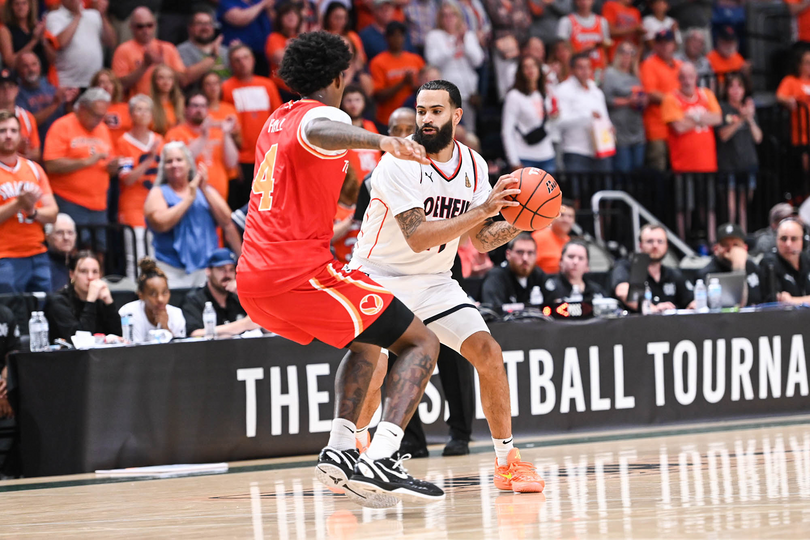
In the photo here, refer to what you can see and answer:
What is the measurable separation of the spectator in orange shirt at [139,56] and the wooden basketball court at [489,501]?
4925mm

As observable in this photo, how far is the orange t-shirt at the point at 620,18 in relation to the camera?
15.0 meters

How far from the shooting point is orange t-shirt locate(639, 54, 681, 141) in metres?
14.1

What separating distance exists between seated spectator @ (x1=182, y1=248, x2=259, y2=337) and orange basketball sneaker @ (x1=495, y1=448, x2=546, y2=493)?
12.3 feet

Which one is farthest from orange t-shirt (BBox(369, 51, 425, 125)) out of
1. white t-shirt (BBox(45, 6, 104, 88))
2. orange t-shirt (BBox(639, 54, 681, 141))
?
white t-shirt (BBox(45, 6, 104, 88))

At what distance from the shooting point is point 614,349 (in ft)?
30.1

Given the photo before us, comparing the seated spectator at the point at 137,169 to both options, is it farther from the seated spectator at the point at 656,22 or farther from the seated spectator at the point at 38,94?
the seated spectator at the point at 656,22

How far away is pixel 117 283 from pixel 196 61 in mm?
3265

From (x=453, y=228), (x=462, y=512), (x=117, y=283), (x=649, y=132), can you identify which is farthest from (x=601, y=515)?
(x=649, y=132)

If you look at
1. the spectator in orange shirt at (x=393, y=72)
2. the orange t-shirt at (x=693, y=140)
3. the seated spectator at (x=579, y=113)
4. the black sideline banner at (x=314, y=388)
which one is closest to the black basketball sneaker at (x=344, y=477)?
the black sideline banner at (x=314, y=388)

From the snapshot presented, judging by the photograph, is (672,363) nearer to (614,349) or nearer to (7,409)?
(614,349)

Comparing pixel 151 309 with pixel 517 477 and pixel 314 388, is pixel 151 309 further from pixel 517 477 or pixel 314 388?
pixel 517 477

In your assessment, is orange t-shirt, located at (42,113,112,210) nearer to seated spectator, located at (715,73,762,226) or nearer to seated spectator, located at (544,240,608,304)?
seated spectator, located at (544,240,608,304)

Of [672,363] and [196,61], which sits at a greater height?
[196,61]

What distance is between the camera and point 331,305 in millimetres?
5141
